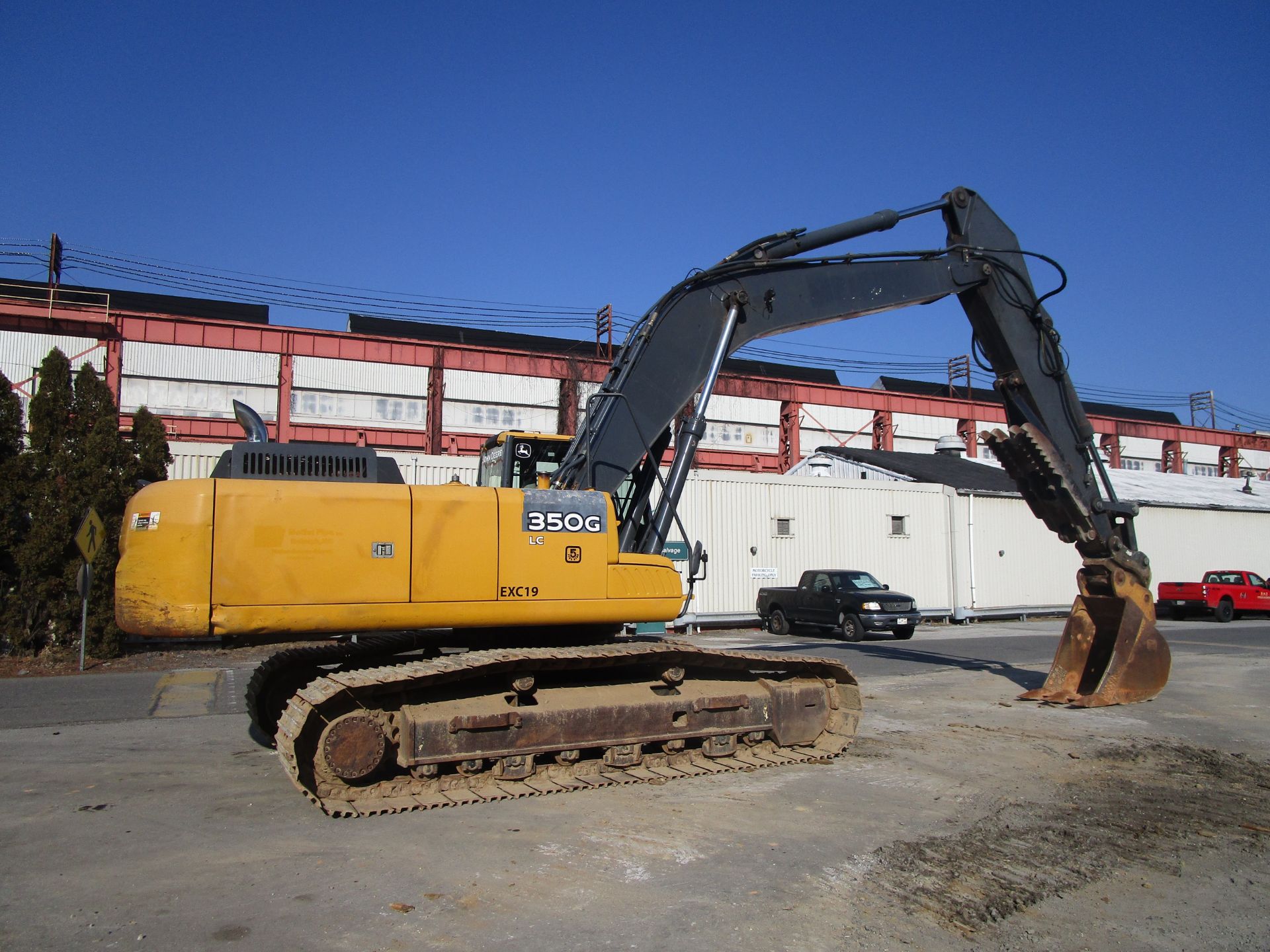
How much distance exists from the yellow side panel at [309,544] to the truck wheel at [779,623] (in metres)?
17.0

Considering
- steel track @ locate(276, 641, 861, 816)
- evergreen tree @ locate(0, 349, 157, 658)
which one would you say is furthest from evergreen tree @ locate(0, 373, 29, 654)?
steel track @ locate(276, 641, 861, 816)

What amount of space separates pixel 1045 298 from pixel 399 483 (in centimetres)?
813

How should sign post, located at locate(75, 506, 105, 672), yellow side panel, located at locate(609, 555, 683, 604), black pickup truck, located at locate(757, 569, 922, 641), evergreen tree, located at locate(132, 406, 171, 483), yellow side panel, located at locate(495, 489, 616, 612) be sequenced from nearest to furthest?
1. yellow side panel, located at locate(495, 489, 616, 612)
2. yellow side panel, located at locate(609, 555, 683, 604)
3. sign post, located at locate(75, 506, 105, 672)
4. evergreen tree, located at locate(132, 406, 171, 483)
5. black pickup truck, located at locate(757, 569, 922, 641)

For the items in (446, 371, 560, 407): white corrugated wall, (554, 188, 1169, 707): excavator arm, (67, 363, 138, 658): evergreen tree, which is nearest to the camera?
(554, 188, 1169, 707): excavator arm

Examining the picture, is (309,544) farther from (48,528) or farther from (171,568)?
(48,528)

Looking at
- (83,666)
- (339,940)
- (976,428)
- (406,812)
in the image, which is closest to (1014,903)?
(339,940)

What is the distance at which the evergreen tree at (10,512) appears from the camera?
15.8 m

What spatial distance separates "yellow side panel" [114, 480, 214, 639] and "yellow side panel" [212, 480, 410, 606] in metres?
0.09

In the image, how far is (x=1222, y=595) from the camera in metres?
28.0

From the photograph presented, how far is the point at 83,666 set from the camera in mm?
15102

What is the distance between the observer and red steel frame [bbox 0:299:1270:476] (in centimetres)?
3441

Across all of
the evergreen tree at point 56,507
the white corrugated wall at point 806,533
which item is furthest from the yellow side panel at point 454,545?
the white corrugated wall at point 806,533

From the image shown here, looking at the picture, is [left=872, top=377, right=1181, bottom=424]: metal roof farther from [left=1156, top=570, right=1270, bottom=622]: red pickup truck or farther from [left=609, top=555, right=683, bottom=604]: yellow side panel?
[left=609, top=555, right=683, bottom=604]: yellow side panel

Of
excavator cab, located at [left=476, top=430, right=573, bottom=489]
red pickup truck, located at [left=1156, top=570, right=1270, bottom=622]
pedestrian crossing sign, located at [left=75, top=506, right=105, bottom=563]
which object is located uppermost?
excavator cab, located at [left=476, top=430, right=573, bottom=489]
